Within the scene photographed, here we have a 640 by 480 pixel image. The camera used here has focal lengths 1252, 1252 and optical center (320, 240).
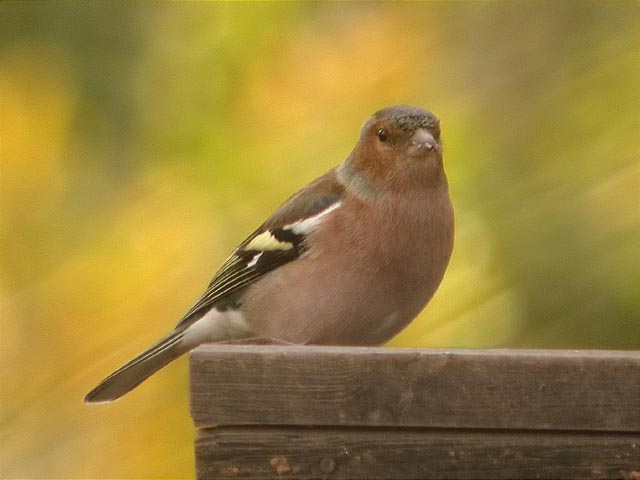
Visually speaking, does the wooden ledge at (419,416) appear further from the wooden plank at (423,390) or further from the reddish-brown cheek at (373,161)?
the reddish-brown cheek at (373,161)

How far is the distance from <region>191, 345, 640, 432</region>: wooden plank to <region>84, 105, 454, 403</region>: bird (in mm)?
1634

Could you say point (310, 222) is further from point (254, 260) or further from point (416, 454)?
point (416, 454)

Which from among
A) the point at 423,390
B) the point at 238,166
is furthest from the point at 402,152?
the point at 423,390

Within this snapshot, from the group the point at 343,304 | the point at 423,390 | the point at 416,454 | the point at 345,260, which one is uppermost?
the point at 345,260

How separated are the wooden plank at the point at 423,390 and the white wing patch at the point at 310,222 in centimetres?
192

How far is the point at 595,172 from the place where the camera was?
15.7 feet

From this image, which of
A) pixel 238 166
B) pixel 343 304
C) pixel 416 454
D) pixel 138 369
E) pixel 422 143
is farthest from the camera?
pixel 238 166

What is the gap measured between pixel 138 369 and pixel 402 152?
121cm

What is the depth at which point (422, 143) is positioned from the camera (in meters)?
4.34

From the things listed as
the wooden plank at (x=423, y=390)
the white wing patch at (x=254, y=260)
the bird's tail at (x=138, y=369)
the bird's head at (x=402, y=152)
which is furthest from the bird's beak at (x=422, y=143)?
the wooden plank at (x=423, y=390)

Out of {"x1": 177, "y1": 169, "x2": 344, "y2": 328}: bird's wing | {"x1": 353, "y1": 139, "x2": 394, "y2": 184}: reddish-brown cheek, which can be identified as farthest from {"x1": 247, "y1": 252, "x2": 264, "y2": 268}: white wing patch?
{"x1": 353, "y1": 139, "x2": 394, "y2": 184}: reddish-brown cheek

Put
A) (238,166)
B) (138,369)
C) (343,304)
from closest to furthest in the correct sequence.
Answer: (343,304), (138,369), (238,166)

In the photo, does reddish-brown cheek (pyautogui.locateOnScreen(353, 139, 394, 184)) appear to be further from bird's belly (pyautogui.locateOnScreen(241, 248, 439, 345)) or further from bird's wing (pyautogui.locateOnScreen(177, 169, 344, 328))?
bird's belly (pyautogui.locateOnScreen(241, 248, 439, 345))

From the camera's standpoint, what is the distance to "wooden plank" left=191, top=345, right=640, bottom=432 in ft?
7.81
